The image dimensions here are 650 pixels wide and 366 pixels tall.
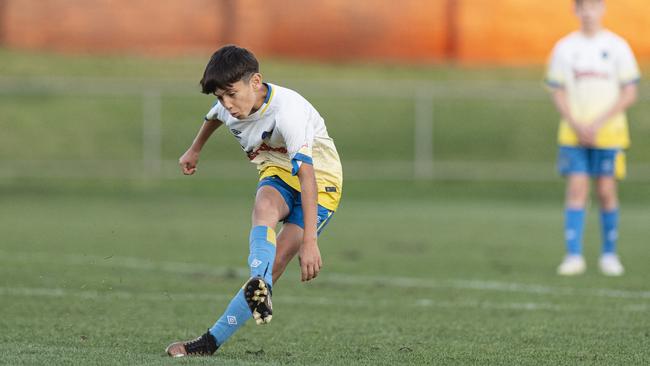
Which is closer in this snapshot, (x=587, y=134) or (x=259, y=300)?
(x=259, y=300)

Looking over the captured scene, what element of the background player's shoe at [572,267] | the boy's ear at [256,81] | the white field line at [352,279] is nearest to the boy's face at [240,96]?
the boy's ear at [256,81]

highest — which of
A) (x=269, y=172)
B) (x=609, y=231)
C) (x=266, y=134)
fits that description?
(x=266, y=134)

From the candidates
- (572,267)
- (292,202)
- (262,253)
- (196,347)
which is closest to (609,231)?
(572,267)

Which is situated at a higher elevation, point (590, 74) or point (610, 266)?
point (590, 74)

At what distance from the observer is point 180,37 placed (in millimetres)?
25922

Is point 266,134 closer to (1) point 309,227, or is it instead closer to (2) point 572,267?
(1) point 309,227

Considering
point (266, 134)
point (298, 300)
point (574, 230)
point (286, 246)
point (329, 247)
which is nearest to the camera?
point (266, 134)

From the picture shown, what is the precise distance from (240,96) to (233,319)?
3.36ft

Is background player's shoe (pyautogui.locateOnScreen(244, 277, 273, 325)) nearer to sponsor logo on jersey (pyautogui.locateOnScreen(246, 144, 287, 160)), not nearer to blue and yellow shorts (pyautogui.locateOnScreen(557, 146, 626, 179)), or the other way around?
sponsor logo on jersey (pyautogui.locateOnScreen(246, 144, 287, 160))

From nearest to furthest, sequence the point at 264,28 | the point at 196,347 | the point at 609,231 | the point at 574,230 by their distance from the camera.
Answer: the point at 196,347, the point at 574,230, the point at 609,231, the point at 264,28

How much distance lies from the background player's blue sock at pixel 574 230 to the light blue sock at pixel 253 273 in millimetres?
4586

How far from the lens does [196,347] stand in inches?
215

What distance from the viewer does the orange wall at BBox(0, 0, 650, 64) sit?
2556 centimetres

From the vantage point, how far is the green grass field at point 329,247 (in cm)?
600
